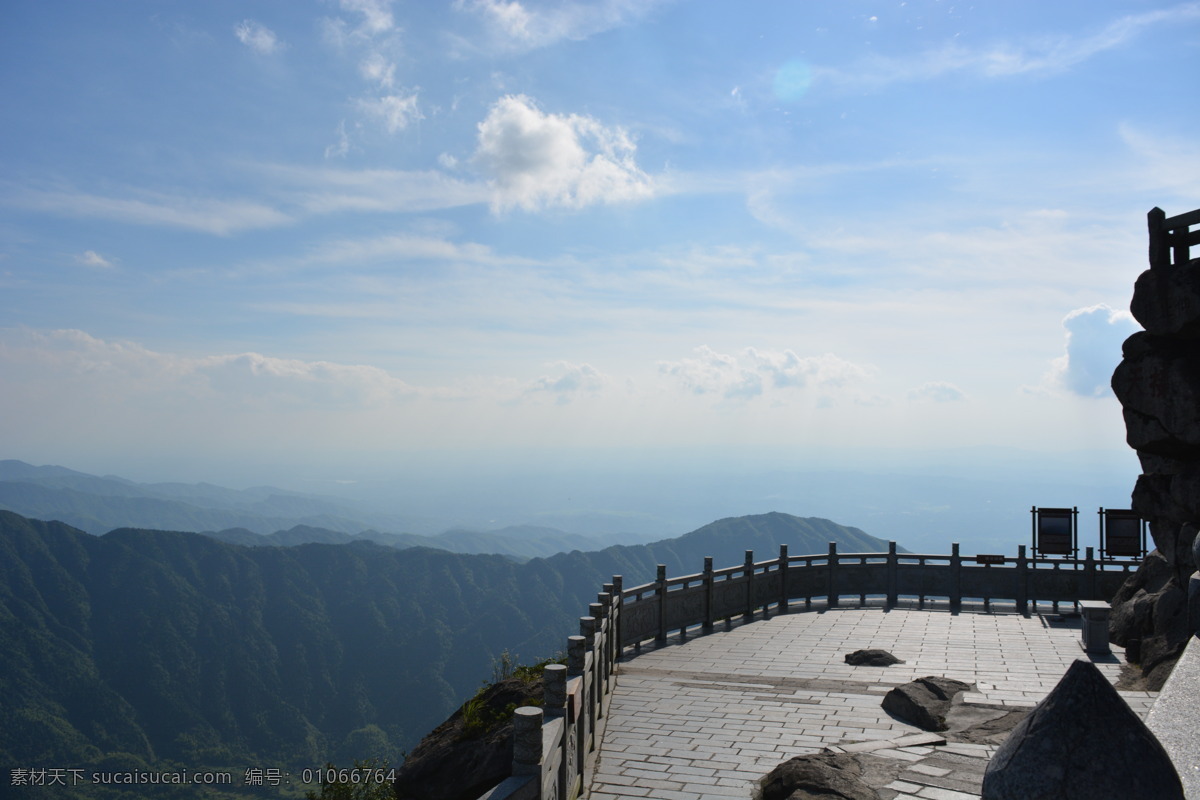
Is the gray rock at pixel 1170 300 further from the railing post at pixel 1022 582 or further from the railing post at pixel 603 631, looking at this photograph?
the railing post at pixel 603 631

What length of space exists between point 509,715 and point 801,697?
4.50 metres

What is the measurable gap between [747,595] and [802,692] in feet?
22.5

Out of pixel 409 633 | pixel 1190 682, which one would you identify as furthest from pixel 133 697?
pixel 1190 682

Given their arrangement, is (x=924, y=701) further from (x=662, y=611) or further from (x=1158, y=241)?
(x=1158, y=241)

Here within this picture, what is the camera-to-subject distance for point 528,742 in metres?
5.98

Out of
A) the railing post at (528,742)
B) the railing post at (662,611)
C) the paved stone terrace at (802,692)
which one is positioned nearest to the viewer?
the railing post at (528,742)

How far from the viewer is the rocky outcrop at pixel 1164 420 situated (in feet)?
41.5

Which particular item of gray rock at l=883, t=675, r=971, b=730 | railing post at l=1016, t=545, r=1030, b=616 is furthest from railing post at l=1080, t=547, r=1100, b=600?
gray rock at l=883, t=675, r=971, b=730

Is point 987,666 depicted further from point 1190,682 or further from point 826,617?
point 1190,682

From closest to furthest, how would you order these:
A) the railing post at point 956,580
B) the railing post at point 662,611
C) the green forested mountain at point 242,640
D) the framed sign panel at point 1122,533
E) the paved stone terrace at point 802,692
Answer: the paved stone terrace at point 802,692, the railing post at point 662,611, the framed sign panel at point 1122,533, the railing post at point 956,580, the green forested mountain at point 242,640

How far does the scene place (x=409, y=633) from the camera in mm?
151875

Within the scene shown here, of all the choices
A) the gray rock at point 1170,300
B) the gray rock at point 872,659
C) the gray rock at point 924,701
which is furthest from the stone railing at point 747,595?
the gray rock at point 1170,300

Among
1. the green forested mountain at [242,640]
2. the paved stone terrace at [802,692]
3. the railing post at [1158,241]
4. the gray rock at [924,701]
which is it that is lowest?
the green forested mountain at [242,640]

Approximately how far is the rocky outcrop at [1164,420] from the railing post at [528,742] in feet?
34.1
